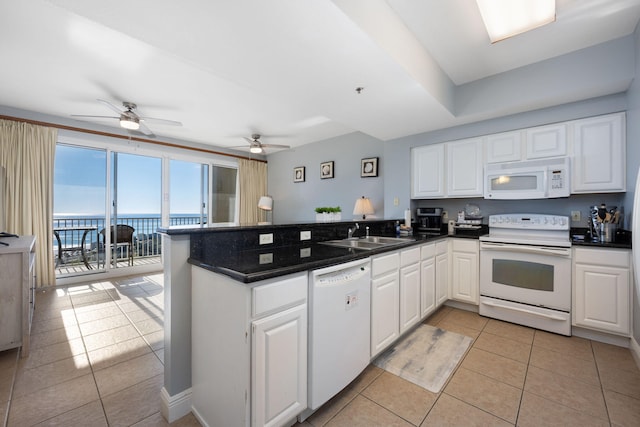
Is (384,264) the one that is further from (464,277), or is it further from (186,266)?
(464,277)

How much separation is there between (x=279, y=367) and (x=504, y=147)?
313cm

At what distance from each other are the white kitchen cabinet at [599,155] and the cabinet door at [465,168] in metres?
0.80

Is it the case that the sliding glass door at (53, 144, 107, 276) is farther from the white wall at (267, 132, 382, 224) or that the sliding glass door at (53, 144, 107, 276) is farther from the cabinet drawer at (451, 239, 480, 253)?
the cabinet drawer at (451, 239, 480, 253)

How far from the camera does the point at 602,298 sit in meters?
2.21

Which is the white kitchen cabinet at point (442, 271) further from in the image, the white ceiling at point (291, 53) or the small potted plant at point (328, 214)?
the white ceiling at point (291, 53)

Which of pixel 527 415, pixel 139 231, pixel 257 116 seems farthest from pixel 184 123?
pixel 527 415

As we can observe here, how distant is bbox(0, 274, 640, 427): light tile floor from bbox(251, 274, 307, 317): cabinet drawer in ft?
2.50

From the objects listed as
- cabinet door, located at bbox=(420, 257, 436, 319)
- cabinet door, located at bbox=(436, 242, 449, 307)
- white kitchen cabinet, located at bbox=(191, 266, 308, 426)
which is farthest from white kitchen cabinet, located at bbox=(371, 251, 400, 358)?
cabinet door, located at bbox=(436, 242, 449, 307)

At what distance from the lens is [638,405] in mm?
1525

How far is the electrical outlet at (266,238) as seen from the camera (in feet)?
6.11

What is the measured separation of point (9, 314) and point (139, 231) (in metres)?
3.94

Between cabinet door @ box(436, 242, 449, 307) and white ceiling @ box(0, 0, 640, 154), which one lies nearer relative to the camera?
white ceiling @ box(0, 0, 640, 154)

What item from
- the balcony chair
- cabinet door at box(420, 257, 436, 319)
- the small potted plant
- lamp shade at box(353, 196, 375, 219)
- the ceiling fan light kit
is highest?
the ceiling fan light kit

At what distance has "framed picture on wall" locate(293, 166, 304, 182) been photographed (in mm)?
5562
